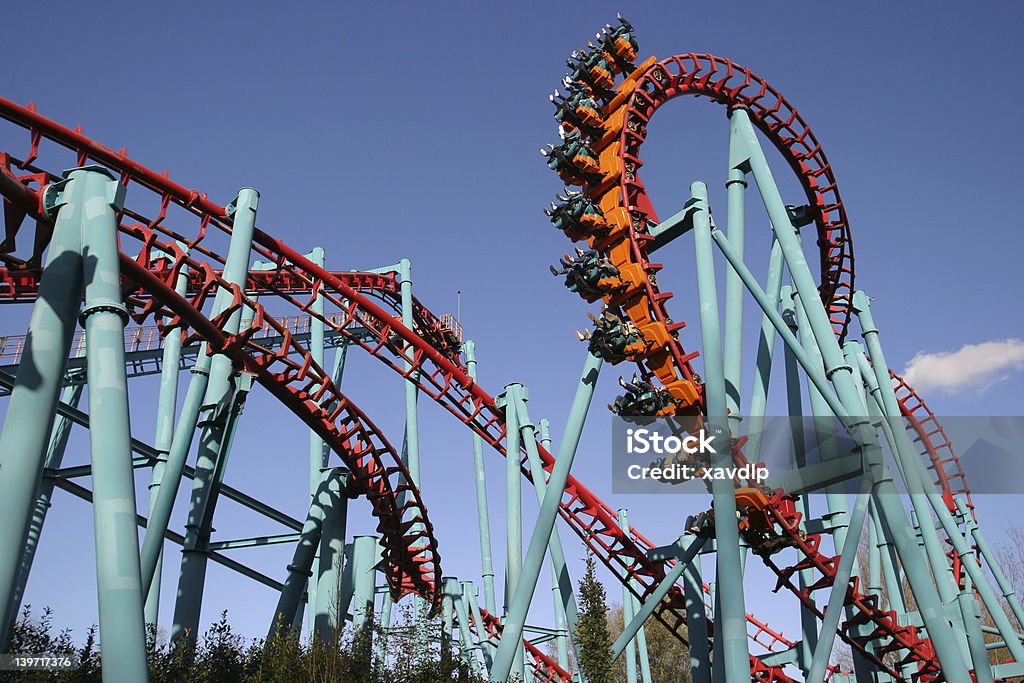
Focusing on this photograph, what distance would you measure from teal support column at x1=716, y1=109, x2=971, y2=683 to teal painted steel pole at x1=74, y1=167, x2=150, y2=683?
18.5 feet

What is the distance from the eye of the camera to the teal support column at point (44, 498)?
11.4 meters

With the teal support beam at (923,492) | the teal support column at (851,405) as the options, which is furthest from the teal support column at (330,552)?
the teal support beam at (923,492)

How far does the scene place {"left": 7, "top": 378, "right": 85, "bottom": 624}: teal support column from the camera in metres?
11.4

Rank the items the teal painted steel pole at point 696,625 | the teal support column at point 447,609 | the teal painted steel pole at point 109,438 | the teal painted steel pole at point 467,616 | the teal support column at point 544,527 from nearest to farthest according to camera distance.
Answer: the teal painted steel pole at point 109,438
the teal support column at point 544,527
the teal painted steel pole at point 696,625
the teal painted steel pole at point 467,616
the teal support column at point 447,609

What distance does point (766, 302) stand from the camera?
8.70 metres

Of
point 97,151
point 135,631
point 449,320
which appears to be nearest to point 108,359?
point 135,631

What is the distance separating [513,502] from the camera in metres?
9.92

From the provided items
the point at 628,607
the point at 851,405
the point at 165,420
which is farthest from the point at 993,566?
the point at 165,420

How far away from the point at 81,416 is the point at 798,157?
403 inches

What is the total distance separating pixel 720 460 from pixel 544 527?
1751 millimetres

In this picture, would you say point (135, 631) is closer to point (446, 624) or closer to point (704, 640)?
point (704, 640)

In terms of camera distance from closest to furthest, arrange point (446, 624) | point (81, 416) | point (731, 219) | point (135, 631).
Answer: point (135, 631) → point (731, 219) → point (81, 416) → point (446, 624)

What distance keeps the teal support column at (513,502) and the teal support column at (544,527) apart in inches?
44.9

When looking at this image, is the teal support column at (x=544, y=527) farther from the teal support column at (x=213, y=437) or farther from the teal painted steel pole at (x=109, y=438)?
the teal painted steel pole at (x=109, y=438)
